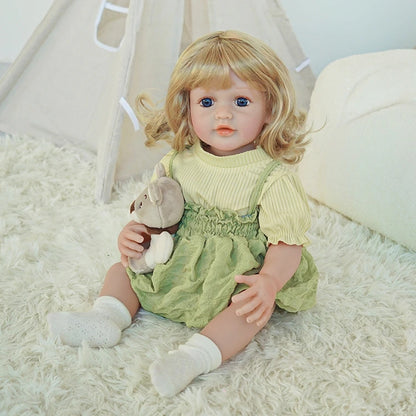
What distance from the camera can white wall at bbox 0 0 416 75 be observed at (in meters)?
2.09

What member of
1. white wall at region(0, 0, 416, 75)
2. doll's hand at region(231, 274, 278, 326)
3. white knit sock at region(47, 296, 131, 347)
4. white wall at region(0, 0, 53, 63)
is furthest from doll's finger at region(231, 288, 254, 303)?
white wall at region(0, 0, 53, 63)

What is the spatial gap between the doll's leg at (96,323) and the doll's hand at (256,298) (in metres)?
0.22

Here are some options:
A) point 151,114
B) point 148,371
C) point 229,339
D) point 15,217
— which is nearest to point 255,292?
point 229,339

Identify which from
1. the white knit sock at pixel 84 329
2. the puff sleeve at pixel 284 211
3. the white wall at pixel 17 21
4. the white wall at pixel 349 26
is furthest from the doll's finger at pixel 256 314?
the white wall at pixel 17 21

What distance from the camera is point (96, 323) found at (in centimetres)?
90

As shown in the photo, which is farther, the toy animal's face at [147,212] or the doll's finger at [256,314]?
the toy animal's face at [147,212]

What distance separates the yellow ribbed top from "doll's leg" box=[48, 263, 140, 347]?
9.4 inches

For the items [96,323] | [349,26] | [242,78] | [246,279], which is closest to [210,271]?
[246,279]

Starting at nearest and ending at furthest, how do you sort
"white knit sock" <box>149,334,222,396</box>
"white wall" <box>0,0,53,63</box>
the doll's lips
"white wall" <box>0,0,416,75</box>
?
"white knit sock" <box>149,334,222,396</box>
the doll's lips
"white wall" <box>0,0,416,75</box>
"white wall" <box>0,0,53,63</box>

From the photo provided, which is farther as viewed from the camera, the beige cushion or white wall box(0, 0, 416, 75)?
white wall box(0, 0, 416, 75)

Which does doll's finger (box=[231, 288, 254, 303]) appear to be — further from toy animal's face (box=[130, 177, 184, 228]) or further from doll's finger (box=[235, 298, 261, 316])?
toy animal's face (box=[130, 177, 184, 228])

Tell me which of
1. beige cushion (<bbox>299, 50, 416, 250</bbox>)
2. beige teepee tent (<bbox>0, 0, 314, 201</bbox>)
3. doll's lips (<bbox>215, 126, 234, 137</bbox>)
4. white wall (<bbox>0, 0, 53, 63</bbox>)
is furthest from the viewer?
white wall (<bbox>0, 0, 53, 63</bbox>)

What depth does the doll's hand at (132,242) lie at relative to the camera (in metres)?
0.97

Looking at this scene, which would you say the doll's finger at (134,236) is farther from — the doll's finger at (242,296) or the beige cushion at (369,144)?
the beige cushion at (369,144)
